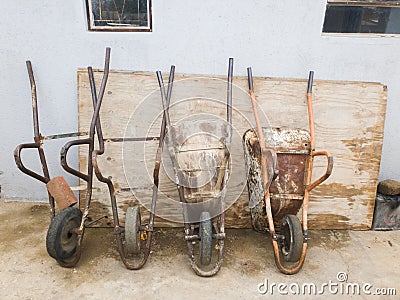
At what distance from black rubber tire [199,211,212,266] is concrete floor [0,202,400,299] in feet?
0.56

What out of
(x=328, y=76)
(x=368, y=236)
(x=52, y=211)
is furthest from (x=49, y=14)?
(x=368, y=236)

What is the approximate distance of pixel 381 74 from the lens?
2.79 metres

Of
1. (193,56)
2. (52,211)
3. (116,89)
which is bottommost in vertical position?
→ (52,211)

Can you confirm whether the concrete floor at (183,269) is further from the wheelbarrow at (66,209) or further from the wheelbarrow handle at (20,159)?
the wheelbarrow handle at (20,159)

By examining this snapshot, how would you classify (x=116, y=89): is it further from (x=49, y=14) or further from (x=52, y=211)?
(x=52, y=211)

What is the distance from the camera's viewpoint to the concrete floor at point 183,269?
2168mm

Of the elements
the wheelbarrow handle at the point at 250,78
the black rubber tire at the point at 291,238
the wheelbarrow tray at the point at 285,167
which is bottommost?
the black rubber tire at the point at 291,238

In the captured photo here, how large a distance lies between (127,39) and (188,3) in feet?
1.78

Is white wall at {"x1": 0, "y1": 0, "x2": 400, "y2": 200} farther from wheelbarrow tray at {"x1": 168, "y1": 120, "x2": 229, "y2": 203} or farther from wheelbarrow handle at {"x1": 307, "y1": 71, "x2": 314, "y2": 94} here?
wheelbarrow tray at {"x1": 168, "y1": 120, "x2": 229, "y2": 203}

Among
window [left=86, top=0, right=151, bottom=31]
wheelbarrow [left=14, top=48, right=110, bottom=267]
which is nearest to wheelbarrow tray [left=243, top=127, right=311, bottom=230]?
wheelbarrow [left=14, top=48, right=110, bottom=267]

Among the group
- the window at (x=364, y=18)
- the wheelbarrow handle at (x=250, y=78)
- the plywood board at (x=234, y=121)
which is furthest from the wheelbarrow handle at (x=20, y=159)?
the window at (x=364, y=18)

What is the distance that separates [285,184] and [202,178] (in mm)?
582

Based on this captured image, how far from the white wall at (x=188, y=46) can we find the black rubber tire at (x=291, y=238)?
1.17 meters

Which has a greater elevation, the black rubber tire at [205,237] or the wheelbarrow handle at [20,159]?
the wheelbarrow handle at [20,159]
